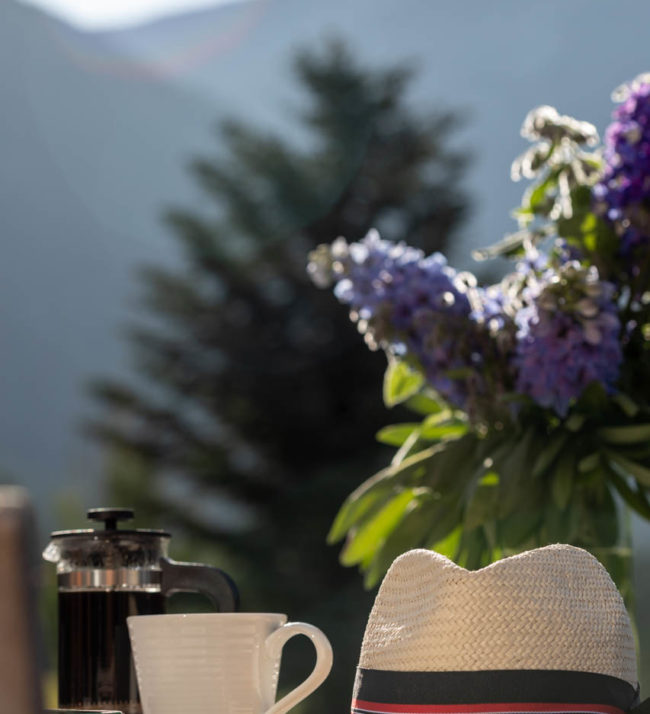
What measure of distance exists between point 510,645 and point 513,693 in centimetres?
2

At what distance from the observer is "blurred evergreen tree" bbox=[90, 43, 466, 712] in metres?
8.58

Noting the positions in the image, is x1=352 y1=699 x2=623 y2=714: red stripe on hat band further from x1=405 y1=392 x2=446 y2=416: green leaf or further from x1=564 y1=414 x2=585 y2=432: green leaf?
x1=405 y1=392 x2=446 y2=416: green leaf

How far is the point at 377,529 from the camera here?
1174 mm

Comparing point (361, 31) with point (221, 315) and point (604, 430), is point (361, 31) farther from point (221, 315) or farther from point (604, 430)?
point (604, 430)

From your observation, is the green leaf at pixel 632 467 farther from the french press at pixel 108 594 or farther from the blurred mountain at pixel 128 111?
the blurred mountain at pixel 128 111

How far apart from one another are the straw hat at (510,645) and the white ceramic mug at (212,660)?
4 centimetres

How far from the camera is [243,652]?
1.70 feet

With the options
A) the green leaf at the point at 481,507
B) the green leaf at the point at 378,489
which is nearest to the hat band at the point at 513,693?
the green leaf at the point at 481,507

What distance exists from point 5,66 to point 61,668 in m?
22.3

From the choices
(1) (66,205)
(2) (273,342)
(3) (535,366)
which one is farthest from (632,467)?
(1) (66,205)

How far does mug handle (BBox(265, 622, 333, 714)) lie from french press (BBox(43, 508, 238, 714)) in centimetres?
8

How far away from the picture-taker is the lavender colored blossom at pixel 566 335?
1.02 meters

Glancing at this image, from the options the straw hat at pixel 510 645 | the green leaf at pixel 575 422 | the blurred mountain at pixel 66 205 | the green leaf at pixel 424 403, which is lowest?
the straw hat at pixel 510 645

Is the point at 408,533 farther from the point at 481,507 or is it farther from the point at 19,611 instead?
the point at 19,611
